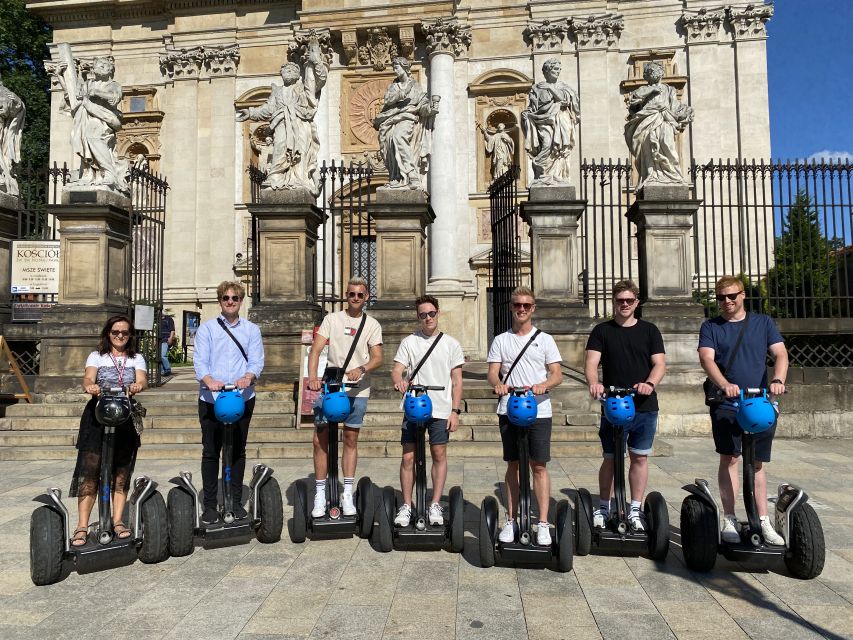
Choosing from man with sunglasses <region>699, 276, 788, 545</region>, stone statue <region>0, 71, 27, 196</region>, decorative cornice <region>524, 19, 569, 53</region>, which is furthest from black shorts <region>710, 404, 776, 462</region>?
decorative cornice <region>524, 19, 569, 53</region>

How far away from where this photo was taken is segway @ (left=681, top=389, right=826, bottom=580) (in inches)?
143

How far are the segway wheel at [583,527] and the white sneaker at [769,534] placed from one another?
3.33 ft

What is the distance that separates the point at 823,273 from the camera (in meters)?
11.2

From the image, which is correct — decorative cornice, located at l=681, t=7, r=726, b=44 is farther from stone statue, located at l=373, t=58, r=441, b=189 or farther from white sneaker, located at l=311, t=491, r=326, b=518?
white sneaker, located at l=311, t=491, r=326, b=518

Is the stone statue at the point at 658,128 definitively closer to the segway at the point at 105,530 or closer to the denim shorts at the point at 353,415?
the denim shorts at the point at 353,415

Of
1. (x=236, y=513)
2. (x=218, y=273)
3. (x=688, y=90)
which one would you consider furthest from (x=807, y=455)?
(x=218, y=273)

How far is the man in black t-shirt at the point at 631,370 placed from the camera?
4082 millimetres

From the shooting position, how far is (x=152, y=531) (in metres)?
3.94

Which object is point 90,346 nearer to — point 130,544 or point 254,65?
point 130,544

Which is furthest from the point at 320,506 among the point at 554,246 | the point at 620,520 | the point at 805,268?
the point at 805,268

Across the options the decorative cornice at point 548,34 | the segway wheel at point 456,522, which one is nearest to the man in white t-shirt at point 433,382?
the segway wheel at point 456,522

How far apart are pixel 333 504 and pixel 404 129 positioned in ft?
22.7

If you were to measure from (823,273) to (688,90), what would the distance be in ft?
37.0

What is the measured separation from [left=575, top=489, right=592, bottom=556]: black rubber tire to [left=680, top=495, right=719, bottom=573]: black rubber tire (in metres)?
0.59
